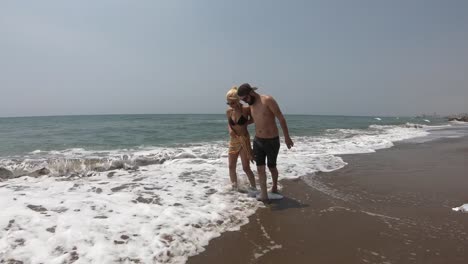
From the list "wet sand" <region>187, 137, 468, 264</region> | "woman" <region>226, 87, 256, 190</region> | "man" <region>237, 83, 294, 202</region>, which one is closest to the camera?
"wet sand" <region>187, 137, 468, 264</region>

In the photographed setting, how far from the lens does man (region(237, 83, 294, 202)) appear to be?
450cm

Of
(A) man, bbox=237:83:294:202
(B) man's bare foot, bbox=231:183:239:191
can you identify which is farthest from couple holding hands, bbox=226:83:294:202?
(B) man's bare foot, bbox=231:183:239:191

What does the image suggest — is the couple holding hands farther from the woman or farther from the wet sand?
the wet sand

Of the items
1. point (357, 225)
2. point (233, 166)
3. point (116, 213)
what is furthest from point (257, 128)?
point (116, 213)

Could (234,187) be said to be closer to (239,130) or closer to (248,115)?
(239,130)

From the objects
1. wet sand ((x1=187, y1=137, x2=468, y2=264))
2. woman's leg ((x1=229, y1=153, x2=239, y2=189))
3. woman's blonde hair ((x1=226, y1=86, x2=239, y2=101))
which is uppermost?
woman's blonde hair ((x1=226, y1=86, x2=239, y2=101))

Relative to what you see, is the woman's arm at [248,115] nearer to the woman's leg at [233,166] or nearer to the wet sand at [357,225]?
the woman's leg at [233,166]

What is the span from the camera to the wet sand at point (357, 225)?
9.38ft

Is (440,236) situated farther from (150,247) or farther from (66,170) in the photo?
(66,170)

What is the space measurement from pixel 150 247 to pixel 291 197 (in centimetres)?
251

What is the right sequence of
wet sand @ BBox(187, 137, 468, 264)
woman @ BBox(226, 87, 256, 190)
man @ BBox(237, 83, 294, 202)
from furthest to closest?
woman @ BBox(226, 87, 256, 190), man @ BBox(237, 83, 294, 202), wet sand @ BBox(187, 137, 468, 264)

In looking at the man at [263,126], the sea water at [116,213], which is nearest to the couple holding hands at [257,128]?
the man at [263,126]

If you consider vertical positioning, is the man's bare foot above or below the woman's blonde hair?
below

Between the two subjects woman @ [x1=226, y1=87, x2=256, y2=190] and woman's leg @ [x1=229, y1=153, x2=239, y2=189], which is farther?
woman's leg @ [x1=229, y1=153, x2=239, y2=189]
